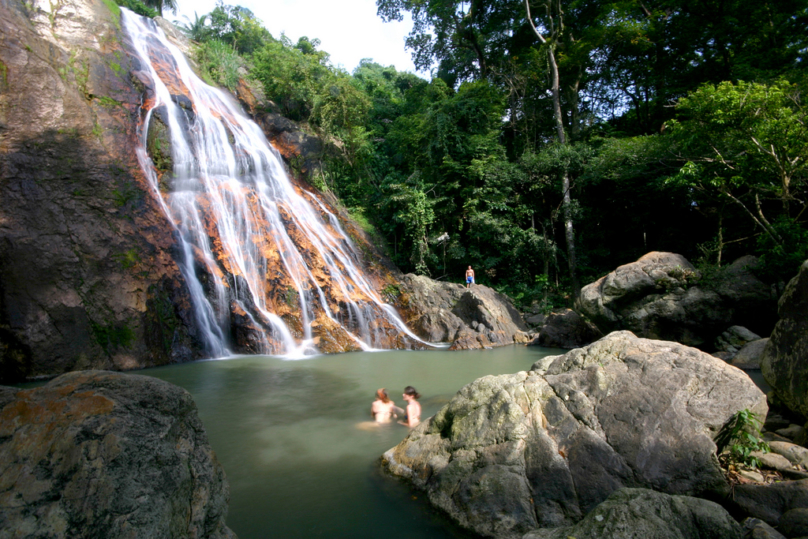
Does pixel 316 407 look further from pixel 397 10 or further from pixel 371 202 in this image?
pixel 397 10

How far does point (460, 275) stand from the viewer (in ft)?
66.0

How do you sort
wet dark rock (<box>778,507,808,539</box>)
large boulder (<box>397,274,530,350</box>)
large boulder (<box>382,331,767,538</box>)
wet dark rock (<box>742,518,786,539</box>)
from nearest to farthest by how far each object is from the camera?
wet dark rock (<box>742,518,786,539</box>), wet dark rock (<box>778,507,808,539</box>), large boulder (<box>382,331,767,538</box>), large boulder (<box>397,274,530,350</box>)

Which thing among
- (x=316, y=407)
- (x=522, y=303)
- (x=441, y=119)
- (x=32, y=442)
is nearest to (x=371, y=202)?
(x=441, y=119)

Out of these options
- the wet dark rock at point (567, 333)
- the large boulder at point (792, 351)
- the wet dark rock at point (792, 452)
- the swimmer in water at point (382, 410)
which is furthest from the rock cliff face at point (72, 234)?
the large boulder at point (792, 351)

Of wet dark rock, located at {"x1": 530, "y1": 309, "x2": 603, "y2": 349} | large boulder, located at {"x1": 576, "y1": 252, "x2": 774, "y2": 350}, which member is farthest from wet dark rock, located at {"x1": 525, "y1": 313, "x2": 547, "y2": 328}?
large boulder, located at {"x1": 576, "y1": 252, "x2": 774, "y2": 350}

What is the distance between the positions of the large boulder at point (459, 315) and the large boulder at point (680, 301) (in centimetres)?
333

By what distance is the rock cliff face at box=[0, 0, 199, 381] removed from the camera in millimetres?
8609

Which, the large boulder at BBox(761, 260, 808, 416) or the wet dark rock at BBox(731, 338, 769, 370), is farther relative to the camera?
the wet dark rock at BBox(731, 338, 769, 370)

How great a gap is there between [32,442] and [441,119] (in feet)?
64.6

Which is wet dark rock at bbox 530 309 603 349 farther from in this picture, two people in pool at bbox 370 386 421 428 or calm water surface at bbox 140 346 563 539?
two people in pool at bbox 370 386 421 428

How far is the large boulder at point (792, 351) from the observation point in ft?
16.0

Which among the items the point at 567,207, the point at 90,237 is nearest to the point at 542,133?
the point at 567,207

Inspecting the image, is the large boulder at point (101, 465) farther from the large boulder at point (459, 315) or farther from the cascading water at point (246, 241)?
the large boulder at point (459, 315)

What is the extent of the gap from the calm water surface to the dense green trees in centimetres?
863
